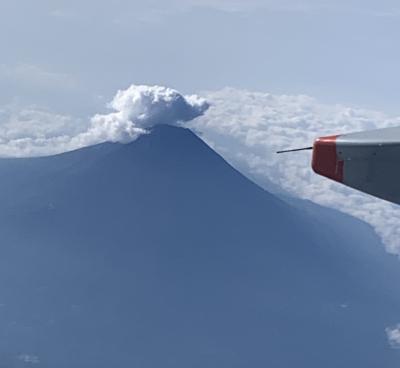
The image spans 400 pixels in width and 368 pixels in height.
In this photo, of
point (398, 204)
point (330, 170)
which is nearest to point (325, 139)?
point (330, 170)

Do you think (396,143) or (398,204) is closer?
(396,143)

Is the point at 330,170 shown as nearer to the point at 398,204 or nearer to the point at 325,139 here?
the point at 325,139

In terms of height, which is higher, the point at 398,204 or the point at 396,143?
the point at 396,143

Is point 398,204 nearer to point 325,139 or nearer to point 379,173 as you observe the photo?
point 379,173

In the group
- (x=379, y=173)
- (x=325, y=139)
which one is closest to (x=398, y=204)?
(x=379, y=173)

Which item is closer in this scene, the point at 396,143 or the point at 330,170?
the point at 396,143
